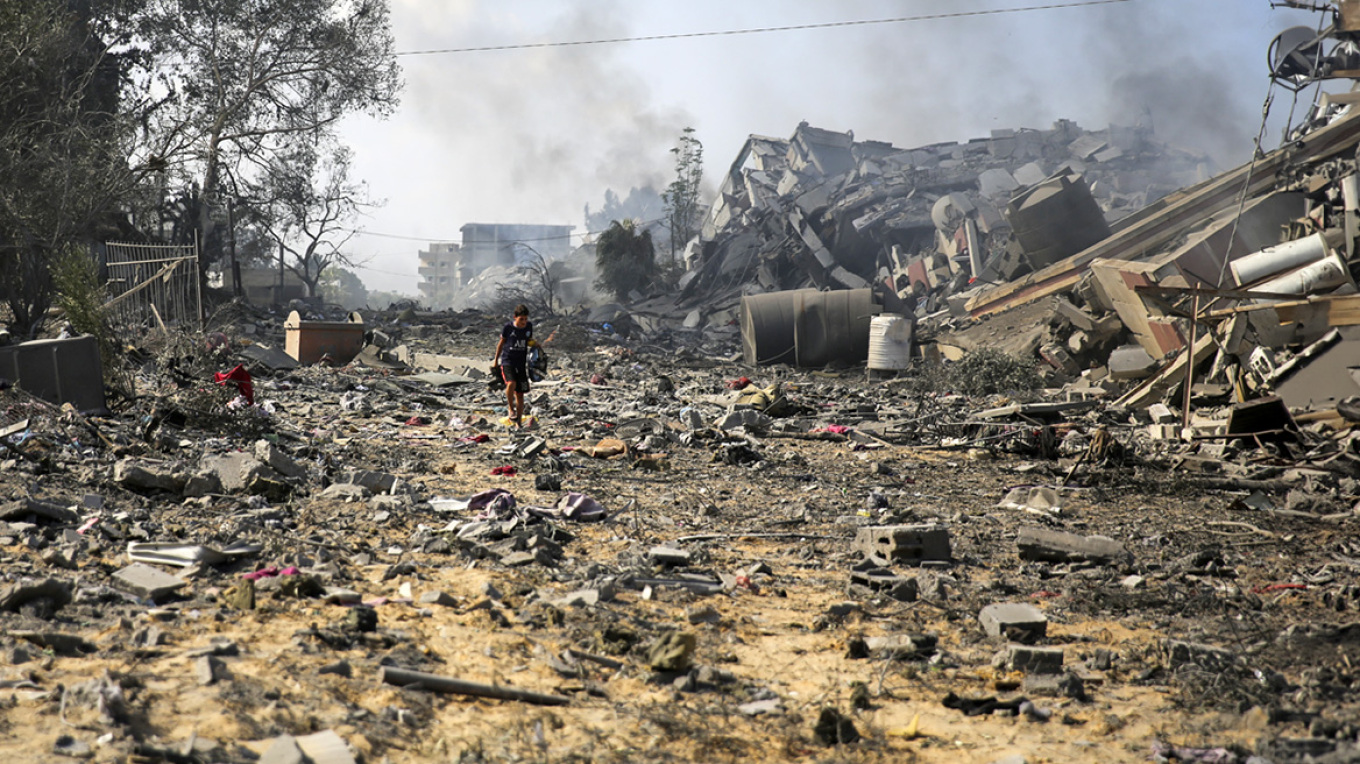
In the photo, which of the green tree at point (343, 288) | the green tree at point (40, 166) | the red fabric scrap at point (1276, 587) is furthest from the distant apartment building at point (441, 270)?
the red fabric scrap at point (1276, 587)

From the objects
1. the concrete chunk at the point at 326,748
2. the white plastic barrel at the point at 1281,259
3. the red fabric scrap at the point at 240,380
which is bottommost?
the concrete chunk at the point at 326,748

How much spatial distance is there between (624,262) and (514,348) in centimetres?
2144

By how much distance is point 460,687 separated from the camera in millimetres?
2689

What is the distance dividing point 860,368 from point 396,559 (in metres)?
11.6

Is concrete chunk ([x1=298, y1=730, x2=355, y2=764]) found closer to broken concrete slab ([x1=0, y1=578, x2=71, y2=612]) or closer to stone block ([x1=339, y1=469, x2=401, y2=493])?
broken concrete slab ([x1=0, y1=578, x2=71, y2=612])

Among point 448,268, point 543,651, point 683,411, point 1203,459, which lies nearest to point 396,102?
point 683,411

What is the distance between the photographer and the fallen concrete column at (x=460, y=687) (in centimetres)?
268

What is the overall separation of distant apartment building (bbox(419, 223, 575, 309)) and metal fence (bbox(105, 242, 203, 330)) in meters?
58.0

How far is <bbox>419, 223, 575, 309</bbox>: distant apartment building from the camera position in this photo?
78.3 metres

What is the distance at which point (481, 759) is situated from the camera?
226 centimetres

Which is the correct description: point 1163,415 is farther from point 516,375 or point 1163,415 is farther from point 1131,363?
point 516,375

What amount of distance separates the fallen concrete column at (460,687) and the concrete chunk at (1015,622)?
1.67 meters

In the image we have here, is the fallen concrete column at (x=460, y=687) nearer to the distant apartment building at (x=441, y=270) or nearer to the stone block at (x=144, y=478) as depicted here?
the stone block at (x=144, y=478)

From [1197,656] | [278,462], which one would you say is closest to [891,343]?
[278,462]
